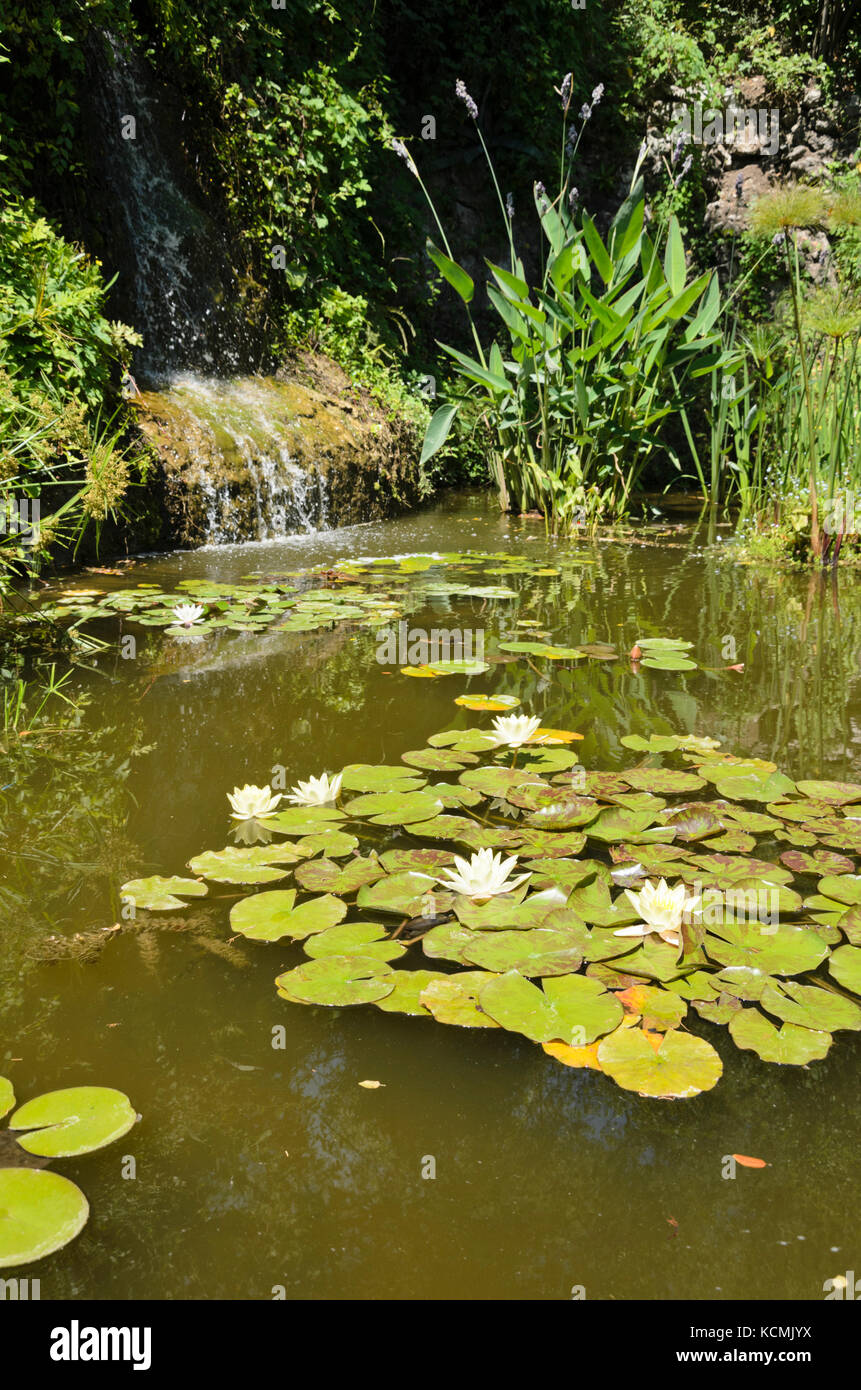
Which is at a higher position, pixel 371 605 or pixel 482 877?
pixel 371 605

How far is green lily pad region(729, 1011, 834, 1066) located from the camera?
41.6 inches

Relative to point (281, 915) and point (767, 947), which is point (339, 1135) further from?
point (767, 947)

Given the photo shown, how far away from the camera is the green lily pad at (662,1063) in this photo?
101 cm

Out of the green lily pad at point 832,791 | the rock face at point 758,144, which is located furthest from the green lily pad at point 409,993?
the rock face at point 758,144

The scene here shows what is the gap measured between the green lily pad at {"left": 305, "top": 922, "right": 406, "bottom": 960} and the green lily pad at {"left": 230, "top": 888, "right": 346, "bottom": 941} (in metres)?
0.02

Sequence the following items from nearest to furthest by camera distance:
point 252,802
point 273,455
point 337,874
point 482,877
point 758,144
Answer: point 482,877
point 337,874
point 252,802
point 273,455
point 758,144

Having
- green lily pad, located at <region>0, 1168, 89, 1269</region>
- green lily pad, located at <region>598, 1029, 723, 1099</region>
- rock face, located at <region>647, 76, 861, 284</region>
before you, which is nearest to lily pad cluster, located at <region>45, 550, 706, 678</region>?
green lily pad, located at <region>598, 1029, 723, 1099</region>

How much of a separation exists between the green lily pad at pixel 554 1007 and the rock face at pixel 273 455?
12.8 feet

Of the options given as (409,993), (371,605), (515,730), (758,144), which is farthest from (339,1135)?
(758,144)

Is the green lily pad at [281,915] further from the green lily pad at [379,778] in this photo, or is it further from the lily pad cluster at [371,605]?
the lily pad cluster at [371,605]

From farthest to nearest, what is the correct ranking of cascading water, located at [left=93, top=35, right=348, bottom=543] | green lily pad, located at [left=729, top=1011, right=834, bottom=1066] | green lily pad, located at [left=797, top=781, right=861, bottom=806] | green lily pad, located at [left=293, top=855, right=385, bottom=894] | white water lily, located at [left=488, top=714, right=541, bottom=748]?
cascading water, located at [left=93, top=35, right=348, bottom=543] < white water lily, located at [left=488, top=714, right=541, bottom=748] < green lily pad, located at [left=797, top=781, right=861, bottom=806] < green lily pad, located at [left=293, top=855, right=385, bottom=894] < green lily pad, located at [left=729, top=1011, right=834, bottom=1066]

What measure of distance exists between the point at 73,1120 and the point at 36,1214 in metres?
0.12

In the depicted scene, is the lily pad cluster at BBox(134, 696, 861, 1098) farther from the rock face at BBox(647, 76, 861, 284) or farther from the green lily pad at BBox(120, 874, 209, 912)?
the rock face at BBox(647, 76, 861, 284)

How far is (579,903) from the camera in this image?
4.44 ft
